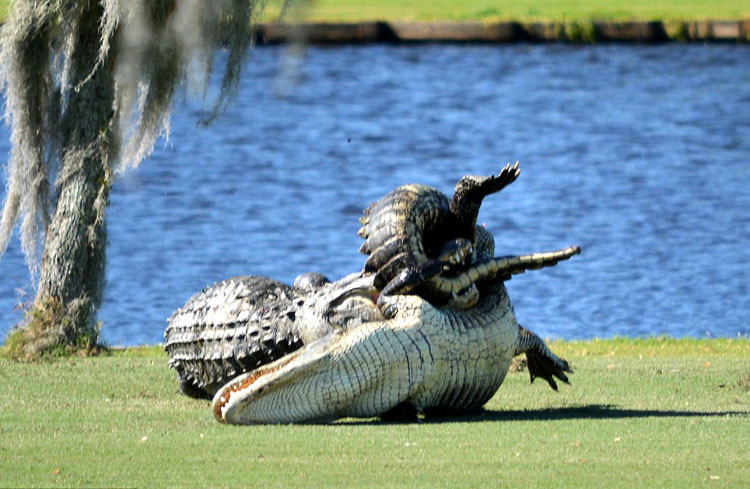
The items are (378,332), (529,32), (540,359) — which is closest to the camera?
(378,332)

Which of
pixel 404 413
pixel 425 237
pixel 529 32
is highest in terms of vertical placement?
pixel 425 237

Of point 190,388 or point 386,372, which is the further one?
point 190,388

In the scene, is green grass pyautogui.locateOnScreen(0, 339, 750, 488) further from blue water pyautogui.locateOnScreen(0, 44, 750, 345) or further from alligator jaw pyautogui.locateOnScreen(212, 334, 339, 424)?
blue water pyautogui.locateOnScreen(0, 44, 750, 345)

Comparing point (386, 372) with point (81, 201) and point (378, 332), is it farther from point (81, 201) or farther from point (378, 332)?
point (81, 201)

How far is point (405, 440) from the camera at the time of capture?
7516 mm

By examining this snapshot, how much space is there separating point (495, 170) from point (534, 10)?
48.3 feet

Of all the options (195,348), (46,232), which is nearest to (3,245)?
(46,232)

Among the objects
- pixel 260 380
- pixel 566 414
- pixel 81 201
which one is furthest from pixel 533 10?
pixel 260 380

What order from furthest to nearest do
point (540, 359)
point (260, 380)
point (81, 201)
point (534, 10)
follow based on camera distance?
1. point (534, 10)
2. point (81, 201)
3. point (540, 359)
4. point (260, 380)

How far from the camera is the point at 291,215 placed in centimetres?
2759

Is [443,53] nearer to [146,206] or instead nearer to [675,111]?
[675,111]

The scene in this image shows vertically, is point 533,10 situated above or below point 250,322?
below

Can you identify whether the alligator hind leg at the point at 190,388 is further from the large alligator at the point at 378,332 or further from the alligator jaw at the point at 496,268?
the alligator jaw at the point at 496,268

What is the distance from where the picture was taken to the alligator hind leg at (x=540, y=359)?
363 inches
